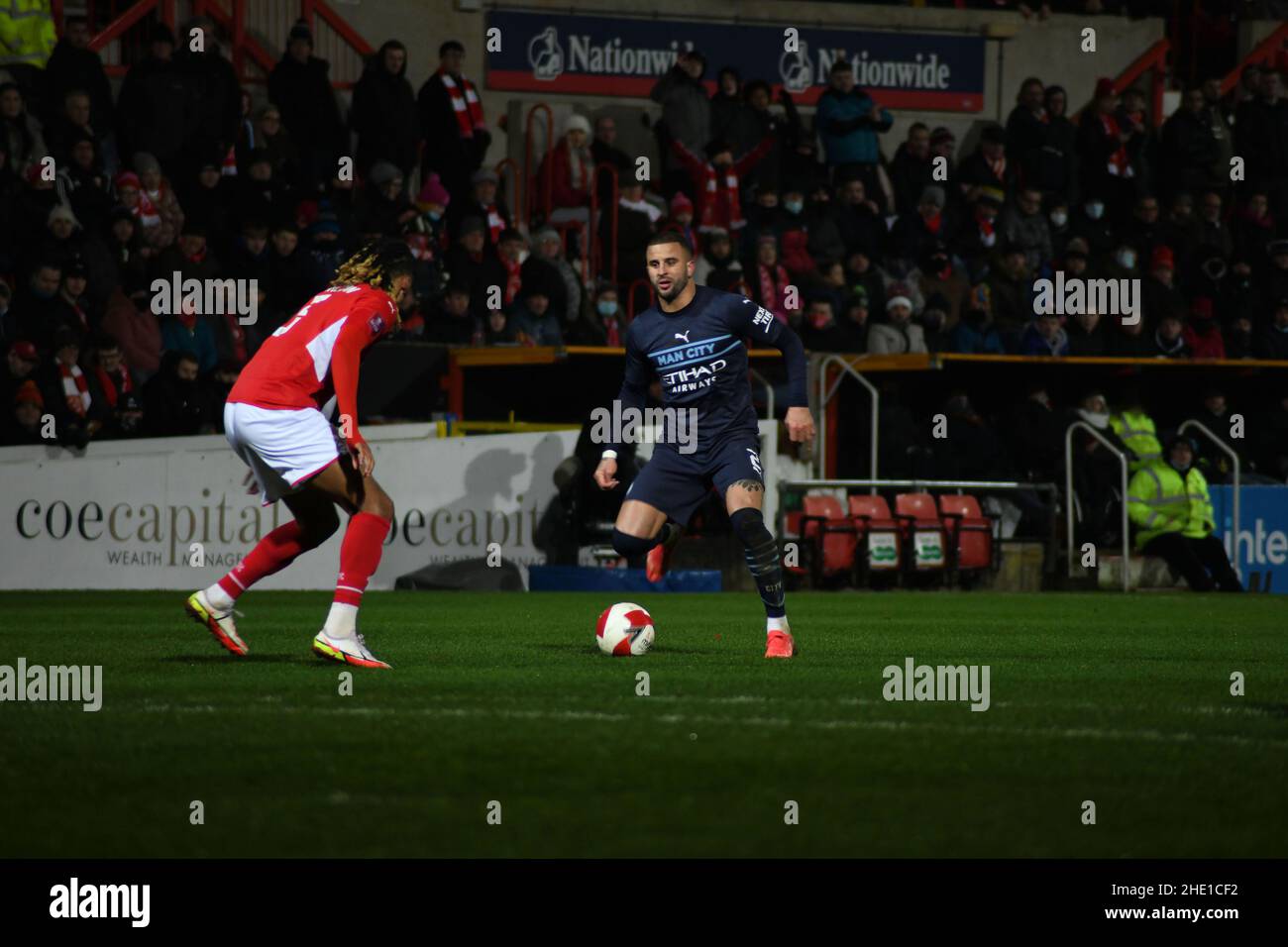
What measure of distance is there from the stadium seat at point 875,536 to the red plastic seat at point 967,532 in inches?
23.7

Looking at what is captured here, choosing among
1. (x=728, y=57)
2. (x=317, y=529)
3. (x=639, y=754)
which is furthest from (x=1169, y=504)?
(x=639, y=754)

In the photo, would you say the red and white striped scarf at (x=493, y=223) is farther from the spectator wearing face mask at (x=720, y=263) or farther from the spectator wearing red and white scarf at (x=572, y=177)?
the spectator wearing face mask at (x=720, y=263)

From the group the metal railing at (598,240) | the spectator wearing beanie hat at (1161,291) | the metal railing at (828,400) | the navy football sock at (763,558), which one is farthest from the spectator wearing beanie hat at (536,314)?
the navy football sock at (763,558)

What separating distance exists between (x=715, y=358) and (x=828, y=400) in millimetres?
10874

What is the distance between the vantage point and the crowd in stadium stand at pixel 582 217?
18.2 m

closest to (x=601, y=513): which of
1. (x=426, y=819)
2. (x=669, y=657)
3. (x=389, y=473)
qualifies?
(x=389, y=473)

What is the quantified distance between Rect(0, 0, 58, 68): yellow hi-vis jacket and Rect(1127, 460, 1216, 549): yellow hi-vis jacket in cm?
1236

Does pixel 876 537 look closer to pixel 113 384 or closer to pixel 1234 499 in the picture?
pixel 1234 499

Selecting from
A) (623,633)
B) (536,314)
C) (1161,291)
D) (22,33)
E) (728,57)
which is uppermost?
(728,57)

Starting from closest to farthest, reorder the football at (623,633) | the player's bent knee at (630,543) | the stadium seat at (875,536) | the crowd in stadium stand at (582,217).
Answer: the football at (623,633), the player's bent knee at (630,543), the crowd in stadium stand at (582,217), the stadium seat at (875,536)

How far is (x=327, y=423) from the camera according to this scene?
28.6ft

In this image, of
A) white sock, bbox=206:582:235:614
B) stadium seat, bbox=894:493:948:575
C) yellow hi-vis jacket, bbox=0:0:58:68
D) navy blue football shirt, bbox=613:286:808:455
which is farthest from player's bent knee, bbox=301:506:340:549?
yellow hi-vis jacket, bbox=0:0:58:68

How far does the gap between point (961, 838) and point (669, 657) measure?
4.86 metres

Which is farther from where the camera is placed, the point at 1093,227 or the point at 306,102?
the point at 1093,227
